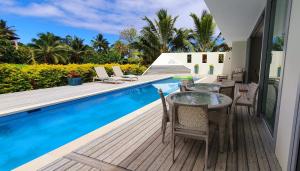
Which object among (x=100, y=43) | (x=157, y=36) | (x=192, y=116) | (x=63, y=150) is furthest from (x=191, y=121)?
(x=100, y=43)

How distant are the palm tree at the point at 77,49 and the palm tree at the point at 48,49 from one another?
2.18 metres

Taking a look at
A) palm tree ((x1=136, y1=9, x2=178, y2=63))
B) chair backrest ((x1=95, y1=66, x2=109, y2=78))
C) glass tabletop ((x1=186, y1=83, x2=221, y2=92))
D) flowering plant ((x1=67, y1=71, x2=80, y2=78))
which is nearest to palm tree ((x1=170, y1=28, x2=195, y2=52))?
palm tree ((x1=136, y1=9, x2=178, y2=63))

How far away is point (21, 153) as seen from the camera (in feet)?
11.9

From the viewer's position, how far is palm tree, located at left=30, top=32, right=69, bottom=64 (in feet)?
79.2

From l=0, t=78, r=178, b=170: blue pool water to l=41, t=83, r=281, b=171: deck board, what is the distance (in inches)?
54.1

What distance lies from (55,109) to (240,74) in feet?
30.3

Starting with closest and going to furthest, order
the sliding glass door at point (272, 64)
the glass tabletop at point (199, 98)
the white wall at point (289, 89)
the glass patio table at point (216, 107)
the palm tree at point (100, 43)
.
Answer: the white wall at point (289, 89) < the glass patio table at point (216, 107) < the glass tabletop at point (199, 98) < the sliding glass door at point (272, 64) < the palm tree at point (100, 43)

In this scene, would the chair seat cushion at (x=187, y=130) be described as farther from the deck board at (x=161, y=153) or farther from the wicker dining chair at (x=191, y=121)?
the deck board at (x=161, y=153)

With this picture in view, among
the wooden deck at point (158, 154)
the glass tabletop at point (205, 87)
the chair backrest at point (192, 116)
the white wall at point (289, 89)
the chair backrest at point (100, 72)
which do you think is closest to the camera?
the white wall at point (289, 89)

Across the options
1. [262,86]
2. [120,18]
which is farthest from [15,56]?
[120,18]

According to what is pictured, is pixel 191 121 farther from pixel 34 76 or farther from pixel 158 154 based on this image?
pixel 34 76

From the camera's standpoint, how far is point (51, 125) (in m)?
5.01

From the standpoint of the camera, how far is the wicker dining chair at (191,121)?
2346 mm

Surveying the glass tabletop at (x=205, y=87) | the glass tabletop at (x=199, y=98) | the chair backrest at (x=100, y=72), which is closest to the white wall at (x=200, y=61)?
the chair backrest at (x=100, y=72)
